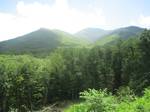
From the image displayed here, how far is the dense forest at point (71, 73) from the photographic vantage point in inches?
3718

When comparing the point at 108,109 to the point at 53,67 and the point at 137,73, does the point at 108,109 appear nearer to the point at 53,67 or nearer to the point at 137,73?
the point at 137,73

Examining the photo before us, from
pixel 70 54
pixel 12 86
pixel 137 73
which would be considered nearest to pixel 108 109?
pixel 137 73

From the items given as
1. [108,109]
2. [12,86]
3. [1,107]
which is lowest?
[1,107]

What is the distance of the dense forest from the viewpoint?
94.4m

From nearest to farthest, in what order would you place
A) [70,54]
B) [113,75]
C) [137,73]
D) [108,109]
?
[108,109] < [137,73] < [113,75] < [70,54]

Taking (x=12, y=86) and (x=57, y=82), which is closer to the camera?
A: (x=12, y=86)

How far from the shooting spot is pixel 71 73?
110 metres

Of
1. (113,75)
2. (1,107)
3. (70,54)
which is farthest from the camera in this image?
(70,54)

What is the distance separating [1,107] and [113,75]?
36.5m

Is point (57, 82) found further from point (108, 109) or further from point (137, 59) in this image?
point (108, 109)

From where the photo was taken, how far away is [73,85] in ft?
361

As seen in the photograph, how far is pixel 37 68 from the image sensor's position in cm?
10638

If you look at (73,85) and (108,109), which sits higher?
(108,109)

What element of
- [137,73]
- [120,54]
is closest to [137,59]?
[137,73]
